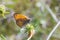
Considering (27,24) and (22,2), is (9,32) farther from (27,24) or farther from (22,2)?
(27,24)

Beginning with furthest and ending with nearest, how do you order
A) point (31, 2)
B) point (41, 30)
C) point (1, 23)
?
1. point (31, 2)
2. point (41, 30)
3. point (1, 23)

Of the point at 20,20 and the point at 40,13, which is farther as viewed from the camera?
the point at 40,13

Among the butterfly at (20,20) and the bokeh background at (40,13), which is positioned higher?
the bokeh background at (40,13)

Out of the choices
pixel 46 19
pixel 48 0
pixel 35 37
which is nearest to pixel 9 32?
pixel 35 37

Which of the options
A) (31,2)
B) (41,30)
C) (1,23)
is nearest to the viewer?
(1,23)

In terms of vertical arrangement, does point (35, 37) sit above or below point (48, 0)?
below

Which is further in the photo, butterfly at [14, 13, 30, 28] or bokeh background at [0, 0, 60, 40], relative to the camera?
bokeh background at [0, 0, 60, 40]

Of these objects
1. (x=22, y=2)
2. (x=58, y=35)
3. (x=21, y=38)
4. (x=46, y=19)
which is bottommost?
(x=21, y=38)

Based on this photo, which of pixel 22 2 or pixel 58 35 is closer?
pixel 58 35

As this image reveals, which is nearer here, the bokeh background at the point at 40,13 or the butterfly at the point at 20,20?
the butterfly at the point at 20,20

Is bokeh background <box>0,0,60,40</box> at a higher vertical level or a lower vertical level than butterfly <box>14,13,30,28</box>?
higher

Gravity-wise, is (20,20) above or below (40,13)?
below
